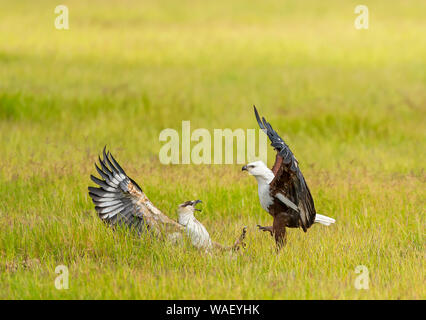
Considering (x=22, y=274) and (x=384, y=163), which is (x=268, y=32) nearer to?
(x=384, y=163)

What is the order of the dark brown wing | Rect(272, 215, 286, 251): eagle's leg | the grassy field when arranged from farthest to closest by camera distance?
Rect(272, 215, 286, 251): eagle's leg < the grassy field < the dark brown wing

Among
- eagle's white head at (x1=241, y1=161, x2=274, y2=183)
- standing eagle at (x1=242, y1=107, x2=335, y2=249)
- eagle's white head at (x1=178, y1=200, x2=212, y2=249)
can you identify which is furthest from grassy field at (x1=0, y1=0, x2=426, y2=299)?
eagle's white head at (x1=241, y1=161, x2=274, y2=183)

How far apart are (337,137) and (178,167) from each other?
3.74 meters

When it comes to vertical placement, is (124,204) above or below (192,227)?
above

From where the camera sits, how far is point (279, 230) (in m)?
6.58

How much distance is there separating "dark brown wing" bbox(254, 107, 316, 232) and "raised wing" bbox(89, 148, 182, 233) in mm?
992

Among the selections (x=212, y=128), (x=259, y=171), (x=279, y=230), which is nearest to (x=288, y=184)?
(x=259, y=171)

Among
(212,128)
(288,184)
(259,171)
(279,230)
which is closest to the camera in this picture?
(288,184)

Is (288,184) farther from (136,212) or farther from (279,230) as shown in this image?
(136,212)

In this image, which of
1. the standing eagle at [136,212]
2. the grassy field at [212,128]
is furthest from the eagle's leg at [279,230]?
the standing eagle at [136,212]

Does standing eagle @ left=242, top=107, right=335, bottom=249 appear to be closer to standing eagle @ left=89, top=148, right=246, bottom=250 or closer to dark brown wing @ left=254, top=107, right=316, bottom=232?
dark brown wing @ left=254, top=107, right=316, bottom=232

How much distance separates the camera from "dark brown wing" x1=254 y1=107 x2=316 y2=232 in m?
6.04

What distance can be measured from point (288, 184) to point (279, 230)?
535 millimetres

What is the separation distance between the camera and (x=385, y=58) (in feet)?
64.2
